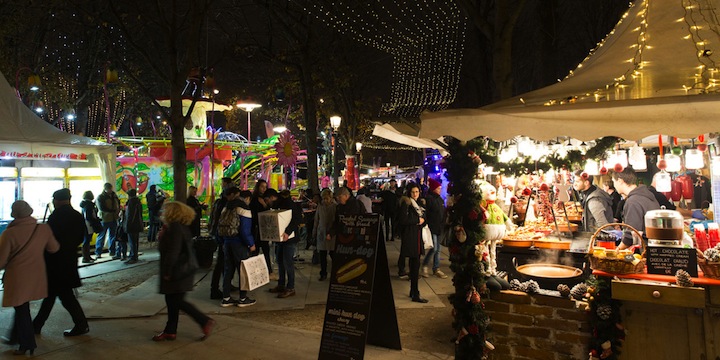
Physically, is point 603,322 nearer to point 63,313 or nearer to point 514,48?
point 63,313

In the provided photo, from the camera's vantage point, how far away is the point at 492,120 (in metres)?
4.33

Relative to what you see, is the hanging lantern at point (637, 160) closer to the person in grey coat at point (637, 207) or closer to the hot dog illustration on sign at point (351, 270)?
the person in grey coat at point (637, 207)

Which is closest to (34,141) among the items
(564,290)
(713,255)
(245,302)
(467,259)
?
(245,302)

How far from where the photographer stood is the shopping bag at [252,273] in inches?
271

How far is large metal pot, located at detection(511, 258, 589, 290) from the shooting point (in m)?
5.27

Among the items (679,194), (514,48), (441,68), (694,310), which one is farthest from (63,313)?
(514,48)

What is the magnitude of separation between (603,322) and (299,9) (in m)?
13.6

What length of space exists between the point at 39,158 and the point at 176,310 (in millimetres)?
7677

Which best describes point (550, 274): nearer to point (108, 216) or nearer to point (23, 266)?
point (23, 266)

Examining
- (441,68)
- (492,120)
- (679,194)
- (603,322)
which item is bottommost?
(603,322)

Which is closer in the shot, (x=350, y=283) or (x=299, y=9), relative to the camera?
(x=350, y=283)

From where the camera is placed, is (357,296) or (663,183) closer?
(357,296)

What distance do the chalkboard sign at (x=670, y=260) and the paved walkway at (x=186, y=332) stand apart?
256 cm

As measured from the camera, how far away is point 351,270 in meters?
5.00
